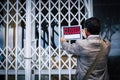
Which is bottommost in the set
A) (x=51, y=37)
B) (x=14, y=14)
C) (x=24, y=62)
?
(x=24, y=62)

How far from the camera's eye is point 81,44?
464 cm

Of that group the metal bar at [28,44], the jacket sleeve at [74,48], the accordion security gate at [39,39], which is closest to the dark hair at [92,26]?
the jacket sleeve at [74,48]

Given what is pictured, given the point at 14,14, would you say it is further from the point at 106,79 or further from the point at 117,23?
the point at 106,79

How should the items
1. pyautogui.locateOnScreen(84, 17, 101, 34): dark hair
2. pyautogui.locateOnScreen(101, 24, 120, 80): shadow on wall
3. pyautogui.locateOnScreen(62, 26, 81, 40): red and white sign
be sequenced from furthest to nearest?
1. pyautogui.locateOnScreen(101, 24, 120, 80): shadow on wall
2. pyautogui.locateOnScreen(62, 26, 81, 40): red and white sign
3. pyautogui.locateOnScreen(84, 17, 101, 34): dark hair

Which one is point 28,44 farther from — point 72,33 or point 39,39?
point 72,33

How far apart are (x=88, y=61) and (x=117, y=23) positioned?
7.60 ft

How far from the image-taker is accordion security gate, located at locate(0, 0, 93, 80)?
684 cm

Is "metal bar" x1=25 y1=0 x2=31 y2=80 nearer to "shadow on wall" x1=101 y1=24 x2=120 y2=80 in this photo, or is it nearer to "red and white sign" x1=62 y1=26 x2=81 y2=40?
"red and white sign" x1=62 y1=26 x2=81 y2=40

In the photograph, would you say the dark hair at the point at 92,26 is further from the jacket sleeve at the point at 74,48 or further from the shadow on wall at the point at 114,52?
the shadow on wall at the point at 114,52

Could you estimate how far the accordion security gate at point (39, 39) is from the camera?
22.5 feet

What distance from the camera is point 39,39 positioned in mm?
6922

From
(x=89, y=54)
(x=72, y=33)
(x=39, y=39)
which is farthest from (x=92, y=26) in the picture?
(x=39, y=39)

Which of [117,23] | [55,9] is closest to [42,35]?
[55,9]

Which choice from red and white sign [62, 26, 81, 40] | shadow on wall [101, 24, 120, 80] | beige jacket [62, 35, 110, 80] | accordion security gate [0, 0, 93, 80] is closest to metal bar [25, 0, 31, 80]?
accordion security gate [0, 0, 93, 80]
